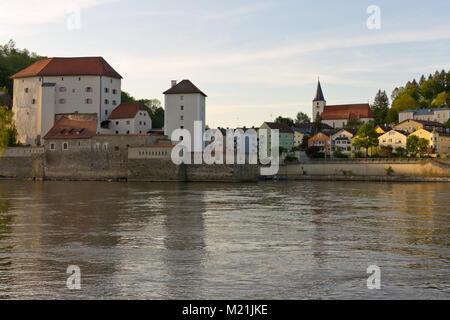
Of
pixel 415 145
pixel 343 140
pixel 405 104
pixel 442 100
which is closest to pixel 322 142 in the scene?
pixel 343 140

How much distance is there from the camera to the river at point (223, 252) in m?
10.2

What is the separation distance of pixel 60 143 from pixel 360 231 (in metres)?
44.6

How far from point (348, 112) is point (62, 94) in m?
72.7

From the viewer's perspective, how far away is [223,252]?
1406 cm

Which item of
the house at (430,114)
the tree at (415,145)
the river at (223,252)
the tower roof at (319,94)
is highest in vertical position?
the tower roof at (319,94)

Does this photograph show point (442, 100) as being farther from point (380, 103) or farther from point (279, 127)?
point (279, 127)

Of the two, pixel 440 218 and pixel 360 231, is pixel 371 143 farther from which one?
pixel 360 231

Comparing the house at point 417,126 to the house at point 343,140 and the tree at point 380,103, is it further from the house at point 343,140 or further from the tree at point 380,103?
the tree at point 380,103

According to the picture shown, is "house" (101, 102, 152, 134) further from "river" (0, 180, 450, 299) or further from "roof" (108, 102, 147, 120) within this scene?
"river" (0, 180, 450, 299)

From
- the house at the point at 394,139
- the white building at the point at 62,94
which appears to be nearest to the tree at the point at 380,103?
the house at the point at 394,139

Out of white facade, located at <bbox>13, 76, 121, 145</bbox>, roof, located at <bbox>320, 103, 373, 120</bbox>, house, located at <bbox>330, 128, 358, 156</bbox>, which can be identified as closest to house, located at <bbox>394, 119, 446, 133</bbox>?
house, located at <bbox>330, 128, 358, 156</bbox>

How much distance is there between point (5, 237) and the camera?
53.4ft

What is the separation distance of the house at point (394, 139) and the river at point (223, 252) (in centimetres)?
5111
